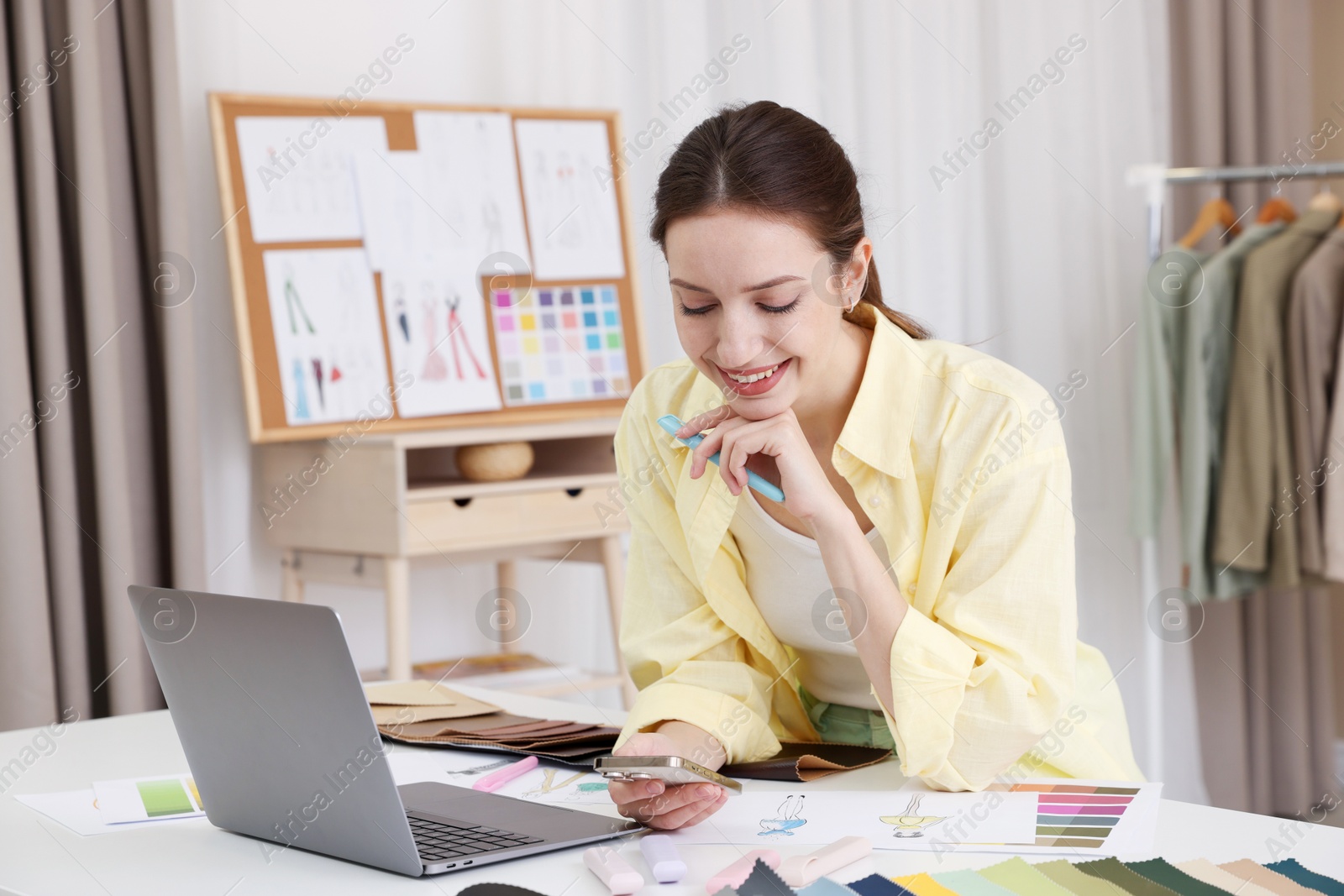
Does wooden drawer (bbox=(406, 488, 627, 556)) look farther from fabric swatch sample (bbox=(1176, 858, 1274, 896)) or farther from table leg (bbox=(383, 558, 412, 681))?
fabric swatch sample (bbox=(1176, 858, 1274, 896))

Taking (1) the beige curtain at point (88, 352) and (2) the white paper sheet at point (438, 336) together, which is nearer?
(1) the beige curtain at point (88, 352)

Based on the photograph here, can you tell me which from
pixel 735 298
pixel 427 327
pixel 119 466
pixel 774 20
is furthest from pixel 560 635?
pixel 735 298

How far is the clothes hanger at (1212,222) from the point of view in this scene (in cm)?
302

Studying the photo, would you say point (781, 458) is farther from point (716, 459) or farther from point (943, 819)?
point (943, 819)

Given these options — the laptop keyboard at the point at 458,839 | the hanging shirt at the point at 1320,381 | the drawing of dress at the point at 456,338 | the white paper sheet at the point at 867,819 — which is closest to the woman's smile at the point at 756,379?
the white paper sheet at the point at 867,819

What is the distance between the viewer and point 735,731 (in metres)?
1.24

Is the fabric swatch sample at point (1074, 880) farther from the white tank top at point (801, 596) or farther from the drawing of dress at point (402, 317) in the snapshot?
the drawing of dress at point (402, 317)

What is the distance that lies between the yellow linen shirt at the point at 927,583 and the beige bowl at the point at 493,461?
103 cm

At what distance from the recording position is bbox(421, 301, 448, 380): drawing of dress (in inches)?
101

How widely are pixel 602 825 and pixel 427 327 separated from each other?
1731 mm

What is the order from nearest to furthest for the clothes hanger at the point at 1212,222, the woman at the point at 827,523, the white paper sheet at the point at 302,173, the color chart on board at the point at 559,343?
1. the woman at the point at 827,523
2. the white paper sheet at the point at 302,173
3. the color chart on board at the point at 559,343
4. the clothes hanger at the point at 1212,222

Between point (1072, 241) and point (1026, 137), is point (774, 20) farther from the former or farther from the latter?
point (1072, 241)

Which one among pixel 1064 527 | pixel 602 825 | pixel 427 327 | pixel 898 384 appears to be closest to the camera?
pixel 602 825

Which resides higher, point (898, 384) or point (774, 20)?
point (774, 20)
